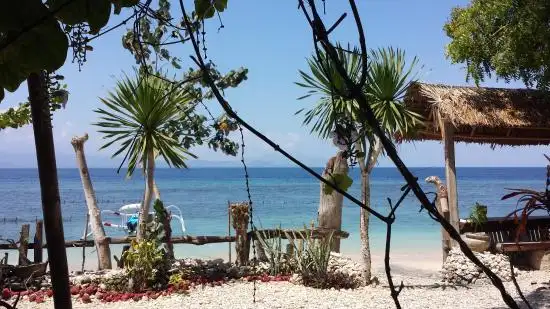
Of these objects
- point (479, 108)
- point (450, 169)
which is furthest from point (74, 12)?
point (479, 108)

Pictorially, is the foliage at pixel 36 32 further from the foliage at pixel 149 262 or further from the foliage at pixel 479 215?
the foliage at pixel 479 215

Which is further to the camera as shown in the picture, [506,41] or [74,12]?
[506,41]

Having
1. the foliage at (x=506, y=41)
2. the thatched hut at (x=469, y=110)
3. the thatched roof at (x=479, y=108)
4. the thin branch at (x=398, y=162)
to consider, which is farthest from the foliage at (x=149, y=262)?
the thin branch at (x=398, y=162)

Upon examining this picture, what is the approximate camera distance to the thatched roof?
8148 millimetres

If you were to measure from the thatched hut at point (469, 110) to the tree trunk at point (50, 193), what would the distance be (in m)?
7.54

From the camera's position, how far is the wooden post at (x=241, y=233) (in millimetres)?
8578

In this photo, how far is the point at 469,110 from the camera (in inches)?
324

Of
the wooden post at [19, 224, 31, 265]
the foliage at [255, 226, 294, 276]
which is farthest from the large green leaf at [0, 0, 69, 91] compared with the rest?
the wooden post at [19, 224, 31, 265]

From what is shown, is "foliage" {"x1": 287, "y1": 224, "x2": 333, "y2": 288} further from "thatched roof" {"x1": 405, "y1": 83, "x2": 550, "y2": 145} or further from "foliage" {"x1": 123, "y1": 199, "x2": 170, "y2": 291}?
"thatched roof" {"x1": 405, "y1": 83, "x2": 550, "y2": 145}

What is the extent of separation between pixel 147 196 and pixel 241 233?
5.08 ft

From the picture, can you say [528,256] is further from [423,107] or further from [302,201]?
[302,201]

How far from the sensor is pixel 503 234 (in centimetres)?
947

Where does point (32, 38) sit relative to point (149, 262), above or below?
above

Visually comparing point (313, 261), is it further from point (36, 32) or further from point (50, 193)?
point (36, 32)
